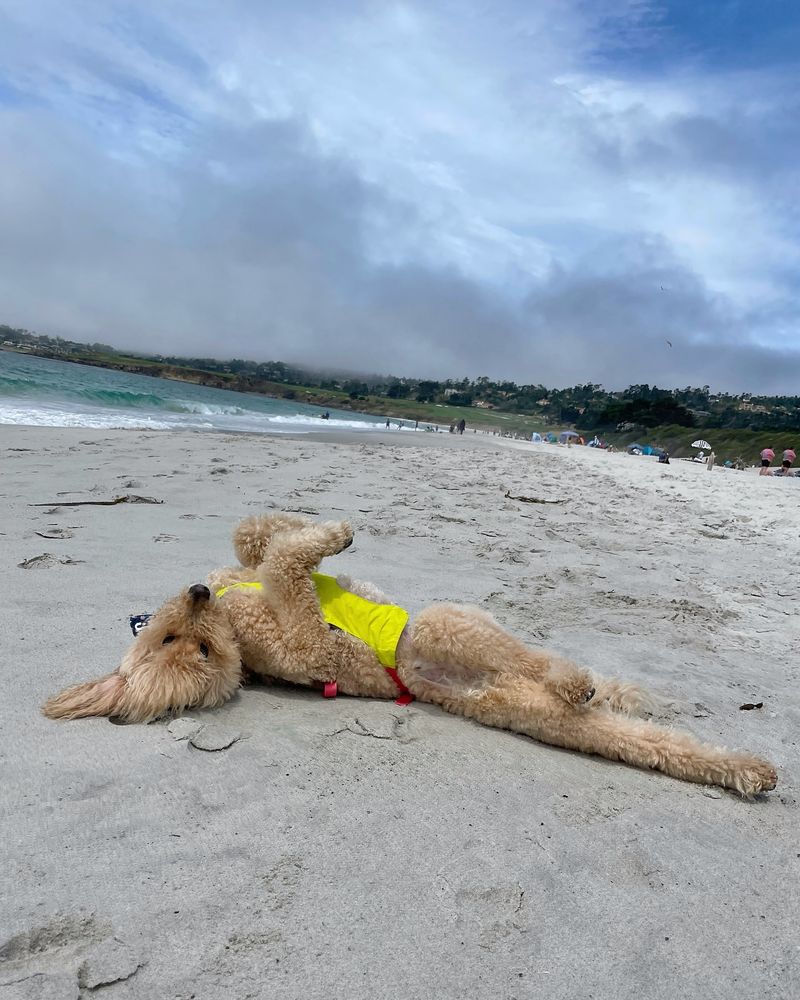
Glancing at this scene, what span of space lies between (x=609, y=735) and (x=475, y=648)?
66 centimetres

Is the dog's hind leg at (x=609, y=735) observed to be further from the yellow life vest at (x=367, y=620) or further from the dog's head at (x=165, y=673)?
the dog's head at (x=165, y=673)

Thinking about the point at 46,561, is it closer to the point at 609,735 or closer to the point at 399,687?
the point at 399,687

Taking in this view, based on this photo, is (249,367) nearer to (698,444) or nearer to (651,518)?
(698,444)

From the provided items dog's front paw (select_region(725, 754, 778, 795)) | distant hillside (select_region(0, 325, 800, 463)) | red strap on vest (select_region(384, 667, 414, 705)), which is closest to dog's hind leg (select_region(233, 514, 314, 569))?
red strap on vest (select_region(384, 667, 414, 705))

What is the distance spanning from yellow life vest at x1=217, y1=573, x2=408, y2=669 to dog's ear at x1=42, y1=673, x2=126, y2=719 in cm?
62

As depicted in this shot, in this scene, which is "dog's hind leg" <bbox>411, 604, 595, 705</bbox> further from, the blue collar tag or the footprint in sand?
the footprint in sand

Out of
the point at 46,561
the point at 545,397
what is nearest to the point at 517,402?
the point at 545,397

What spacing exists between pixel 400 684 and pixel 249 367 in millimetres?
130721

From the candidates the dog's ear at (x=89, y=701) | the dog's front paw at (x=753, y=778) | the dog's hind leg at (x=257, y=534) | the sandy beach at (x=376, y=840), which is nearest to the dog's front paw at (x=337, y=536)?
the dog's hind leg at (x=257, y=534)

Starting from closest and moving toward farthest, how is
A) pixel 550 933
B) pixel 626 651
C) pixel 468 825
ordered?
pixel 550 933 → pixel 468 825 → pixel 626 651

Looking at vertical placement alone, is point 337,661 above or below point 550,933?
above

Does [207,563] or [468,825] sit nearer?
[468,825]

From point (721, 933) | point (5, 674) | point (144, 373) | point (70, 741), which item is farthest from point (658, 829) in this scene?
point (144, 373)

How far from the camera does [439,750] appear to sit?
262cm
